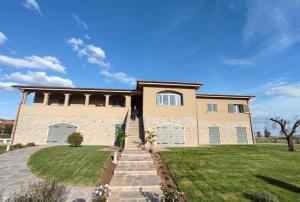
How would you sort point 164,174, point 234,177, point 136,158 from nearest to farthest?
point 234,177 < point 164,174 < point 136,158

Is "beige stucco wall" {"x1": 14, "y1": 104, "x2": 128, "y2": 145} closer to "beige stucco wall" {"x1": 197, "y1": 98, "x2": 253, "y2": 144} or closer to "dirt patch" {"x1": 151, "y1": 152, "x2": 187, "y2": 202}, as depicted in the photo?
"dirt patch" {"x1": 151, "y1": 152, "x2": 187, "y2": 202}

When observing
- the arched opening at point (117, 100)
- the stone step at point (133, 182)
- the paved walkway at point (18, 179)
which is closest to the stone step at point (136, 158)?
the stone step at point (133, 182)

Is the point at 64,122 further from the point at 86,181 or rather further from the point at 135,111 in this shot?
the point at 86,181

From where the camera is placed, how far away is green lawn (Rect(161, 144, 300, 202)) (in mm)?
6641

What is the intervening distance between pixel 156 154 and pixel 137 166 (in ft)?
10.5

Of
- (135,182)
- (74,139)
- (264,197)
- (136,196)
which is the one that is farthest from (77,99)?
(264,197)

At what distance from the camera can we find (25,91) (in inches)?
804

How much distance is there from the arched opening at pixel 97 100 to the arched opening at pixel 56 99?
12.3 feet

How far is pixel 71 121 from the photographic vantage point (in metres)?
19.8

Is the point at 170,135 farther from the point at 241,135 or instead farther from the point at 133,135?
the point at 241,135

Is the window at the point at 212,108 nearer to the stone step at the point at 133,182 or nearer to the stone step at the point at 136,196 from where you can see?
the stone step at the point at 133,182

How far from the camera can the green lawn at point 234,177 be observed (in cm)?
664

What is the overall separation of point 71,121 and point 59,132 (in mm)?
1755

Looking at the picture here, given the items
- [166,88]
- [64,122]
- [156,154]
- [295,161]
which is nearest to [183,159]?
[156,154]
